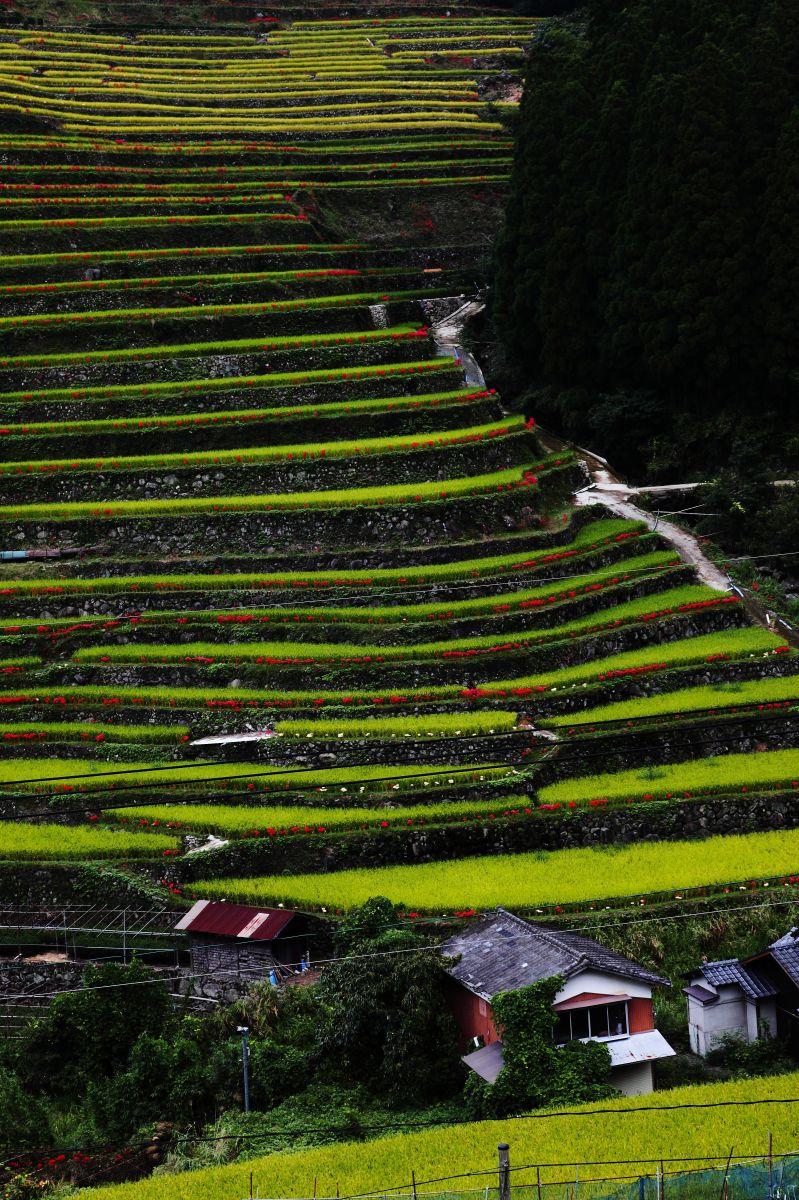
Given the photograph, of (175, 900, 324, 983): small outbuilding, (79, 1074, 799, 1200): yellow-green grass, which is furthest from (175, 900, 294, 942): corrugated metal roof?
(79, 1074, 799, 1200): yellow-green grass

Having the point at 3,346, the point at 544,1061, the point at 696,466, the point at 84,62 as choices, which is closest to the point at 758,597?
the point at 696,466

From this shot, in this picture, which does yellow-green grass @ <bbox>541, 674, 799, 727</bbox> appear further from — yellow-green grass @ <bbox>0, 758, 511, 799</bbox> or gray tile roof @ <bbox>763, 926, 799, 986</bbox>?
gray tile roof @ <bbox>763, 926, 799, 986</bbox>

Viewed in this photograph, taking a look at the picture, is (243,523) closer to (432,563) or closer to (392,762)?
(432,563)

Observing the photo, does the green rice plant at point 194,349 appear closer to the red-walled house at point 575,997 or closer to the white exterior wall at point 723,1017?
the red-walled house at point 575,997

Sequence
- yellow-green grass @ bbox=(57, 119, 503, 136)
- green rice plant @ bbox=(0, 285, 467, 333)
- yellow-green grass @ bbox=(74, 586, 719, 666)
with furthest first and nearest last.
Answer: yellow-green grass @ bbox=(57, 119, 503, 136), green rice plant @ bbox=(0, 285, 467, 333), yellow-green grass @ bbox=(74, 586, 719, 666)

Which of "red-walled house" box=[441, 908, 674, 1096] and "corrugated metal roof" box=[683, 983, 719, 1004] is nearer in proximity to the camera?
"red-walled house" box=[441, 908, 674, 1096]

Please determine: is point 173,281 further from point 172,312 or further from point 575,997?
point 575,997
